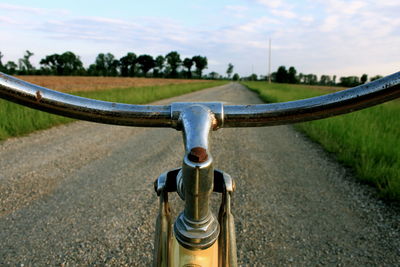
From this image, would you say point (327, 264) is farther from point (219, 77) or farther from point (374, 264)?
point (219, 77)

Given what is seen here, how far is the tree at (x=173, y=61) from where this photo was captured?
95.1 m

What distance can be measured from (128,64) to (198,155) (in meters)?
102

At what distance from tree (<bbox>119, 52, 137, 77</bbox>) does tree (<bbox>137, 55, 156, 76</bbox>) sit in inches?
78.2

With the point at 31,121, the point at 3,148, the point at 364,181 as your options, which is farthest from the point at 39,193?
the point at 364,181

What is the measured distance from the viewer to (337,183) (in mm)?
3684

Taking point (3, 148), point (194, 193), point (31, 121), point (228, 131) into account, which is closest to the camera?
point (194, 193)

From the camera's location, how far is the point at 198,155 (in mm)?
505

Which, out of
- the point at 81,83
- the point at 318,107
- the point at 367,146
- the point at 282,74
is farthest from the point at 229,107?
the point at 282,74

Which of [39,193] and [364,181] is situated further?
[364,181]

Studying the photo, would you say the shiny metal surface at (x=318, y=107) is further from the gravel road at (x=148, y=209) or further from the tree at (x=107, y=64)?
the tree at (x=107, y=64)

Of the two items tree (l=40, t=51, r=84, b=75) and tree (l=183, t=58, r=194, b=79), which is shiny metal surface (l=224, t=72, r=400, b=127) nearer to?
tree (l=40, t=51, r=84, b=75)

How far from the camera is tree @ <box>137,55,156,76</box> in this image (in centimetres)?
9588

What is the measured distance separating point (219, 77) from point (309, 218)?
123 m

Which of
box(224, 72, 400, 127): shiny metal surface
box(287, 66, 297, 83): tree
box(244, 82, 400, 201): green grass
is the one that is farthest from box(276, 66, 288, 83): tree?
box(224, 72, 400, 127): shiny metal surface
